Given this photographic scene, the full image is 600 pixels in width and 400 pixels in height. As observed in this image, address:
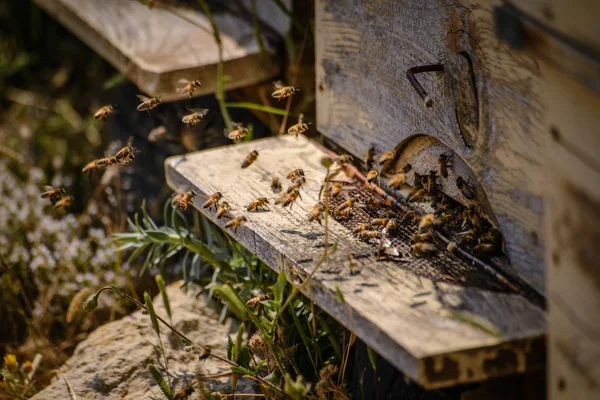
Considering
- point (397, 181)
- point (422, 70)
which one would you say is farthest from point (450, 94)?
point (397, 181)

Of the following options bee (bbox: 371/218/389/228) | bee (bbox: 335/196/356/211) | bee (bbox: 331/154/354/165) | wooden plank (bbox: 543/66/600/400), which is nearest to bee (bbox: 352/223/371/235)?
bee (bbox: 371/218/389/228)

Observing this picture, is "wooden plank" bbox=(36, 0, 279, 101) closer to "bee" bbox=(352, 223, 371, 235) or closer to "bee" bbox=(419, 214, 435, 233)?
"bee" bbox=(352, 223, 371, 235)

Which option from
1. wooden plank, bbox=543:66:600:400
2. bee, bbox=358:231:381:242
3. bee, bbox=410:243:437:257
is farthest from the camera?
bee, bbox=358:231:381:242

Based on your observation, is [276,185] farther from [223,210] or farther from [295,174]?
[223,210]

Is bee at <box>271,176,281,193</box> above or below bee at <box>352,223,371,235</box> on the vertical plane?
below

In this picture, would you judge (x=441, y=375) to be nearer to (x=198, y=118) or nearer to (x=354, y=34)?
(x=354, y=34)

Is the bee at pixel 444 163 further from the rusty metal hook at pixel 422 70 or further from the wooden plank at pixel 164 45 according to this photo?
the wooden plank at pixel 164 45

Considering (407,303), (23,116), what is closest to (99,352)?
(407,303)
